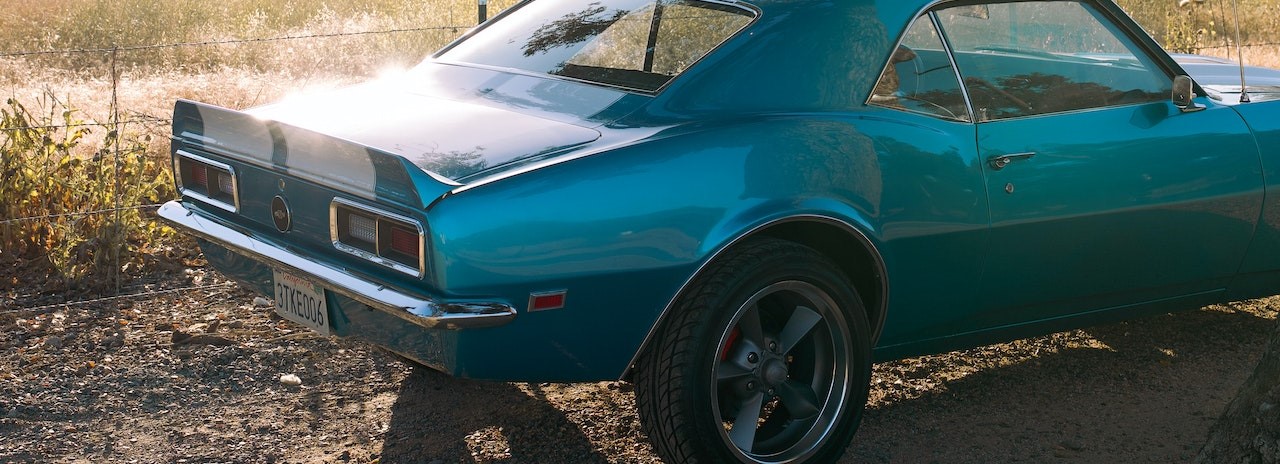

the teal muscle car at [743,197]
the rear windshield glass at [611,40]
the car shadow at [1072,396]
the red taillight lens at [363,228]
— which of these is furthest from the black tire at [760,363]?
the red taillight lens at [363,228]

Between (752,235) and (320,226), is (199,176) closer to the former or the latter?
(320,226)

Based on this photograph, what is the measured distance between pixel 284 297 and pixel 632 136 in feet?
3.48

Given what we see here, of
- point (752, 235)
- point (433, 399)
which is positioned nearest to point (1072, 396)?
point (752, 235)

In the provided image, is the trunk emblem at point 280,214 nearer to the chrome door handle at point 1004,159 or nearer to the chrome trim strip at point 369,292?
the chrome trim strip at point 369,292

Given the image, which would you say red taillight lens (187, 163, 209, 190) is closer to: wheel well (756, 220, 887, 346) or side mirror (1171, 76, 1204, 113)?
wheel well (756, 220, 887, 346)

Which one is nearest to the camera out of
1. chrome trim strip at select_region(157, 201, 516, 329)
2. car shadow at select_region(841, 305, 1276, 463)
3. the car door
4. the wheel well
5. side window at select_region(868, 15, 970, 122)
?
chrome trim strip at select_region(157, 201, 516, 329)

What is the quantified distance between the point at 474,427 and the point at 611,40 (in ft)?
4.11

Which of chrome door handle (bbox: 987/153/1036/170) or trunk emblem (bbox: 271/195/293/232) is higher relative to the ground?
chrome door handle (bbox: 987/153/1036/170)

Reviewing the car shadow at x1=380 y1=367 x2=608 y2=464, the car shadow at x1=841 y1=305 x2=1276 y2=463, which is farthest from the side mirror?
the car shadow at x1=380 y1=367 x2=608 y2=464

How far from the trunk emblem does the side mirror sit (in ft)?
8.84

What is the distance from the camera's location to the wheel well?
132 inches

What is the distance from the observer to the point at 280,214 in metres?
3.32

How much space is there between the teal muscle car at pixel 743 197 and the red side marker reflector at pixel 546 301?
0.03 feet

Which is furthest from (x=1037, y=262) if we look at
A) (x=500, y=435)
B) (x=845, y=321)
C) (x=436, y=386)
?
(x=436, y=386)
